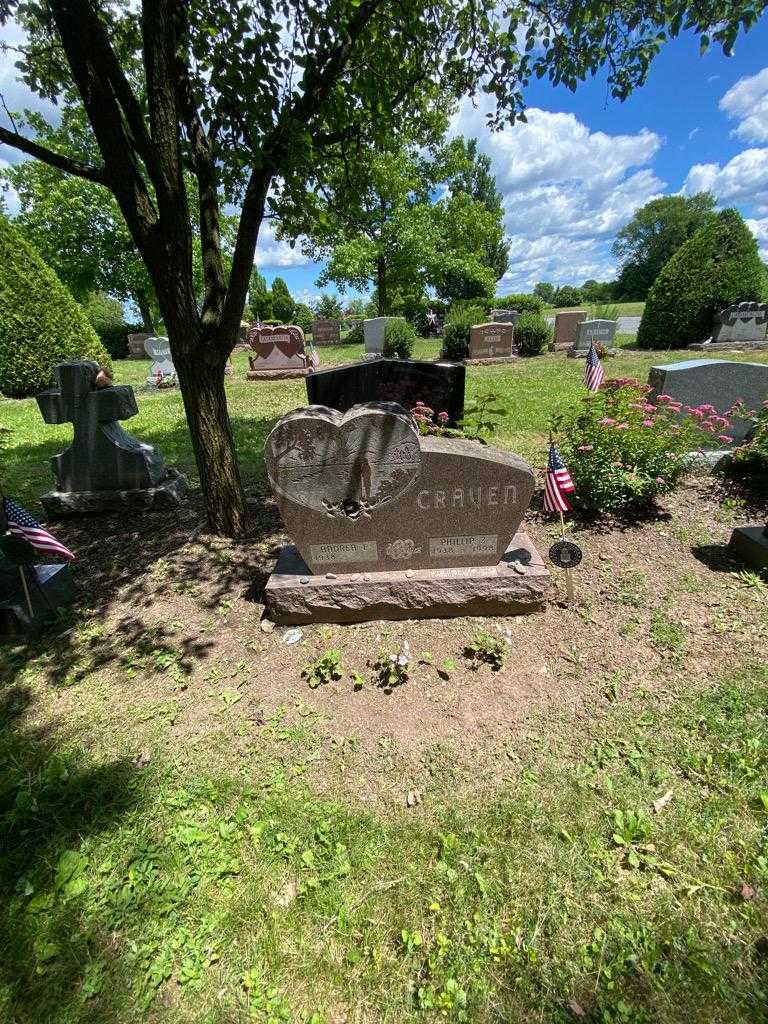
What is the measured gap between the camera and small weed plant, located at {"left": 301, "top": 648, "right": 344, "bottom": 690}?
3.14m

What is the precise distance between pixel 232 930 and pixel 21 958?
849mm

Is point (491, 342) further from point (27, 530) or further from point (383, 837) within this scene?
point (383, 837)

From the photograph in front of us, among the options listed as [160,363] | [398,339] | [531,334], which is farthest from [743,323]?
[160,363]

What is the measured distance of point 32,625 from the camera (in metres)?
3.70

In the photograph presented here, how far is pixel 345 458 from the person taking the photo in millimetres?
3373

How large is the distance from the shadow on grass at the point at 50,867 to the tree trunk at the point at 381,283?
2456cm

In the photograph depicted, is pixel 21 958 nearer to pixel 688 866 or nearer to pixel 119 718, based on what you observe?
pixel 119 718

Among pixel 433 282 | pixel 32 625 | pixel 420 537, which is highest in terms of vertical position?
pixel 433 282

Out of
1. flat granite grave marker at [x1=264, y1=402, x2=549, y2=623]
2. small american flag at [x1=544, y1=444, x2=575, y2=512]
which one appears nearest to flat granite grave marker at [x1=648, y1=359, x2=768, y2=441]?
small american flag at [x1=544, y1=444, x2=575, y2=512]

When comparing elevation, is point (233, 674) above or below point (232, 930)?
above

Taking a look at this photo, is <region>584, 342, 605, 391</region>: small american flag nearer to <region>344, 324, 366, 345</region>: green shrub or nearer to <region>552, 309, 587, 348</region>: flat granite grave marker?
<region>552, 309, 587, 348</region>: flat granite grave marker

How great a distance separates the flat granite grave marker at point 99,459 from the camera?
17.3 ft

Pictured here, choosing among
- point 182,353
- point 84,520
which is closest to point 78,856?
point 182,353

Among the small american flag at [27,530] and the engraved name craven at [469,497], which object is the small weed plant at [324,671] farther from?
the small american flag at [27,530]
